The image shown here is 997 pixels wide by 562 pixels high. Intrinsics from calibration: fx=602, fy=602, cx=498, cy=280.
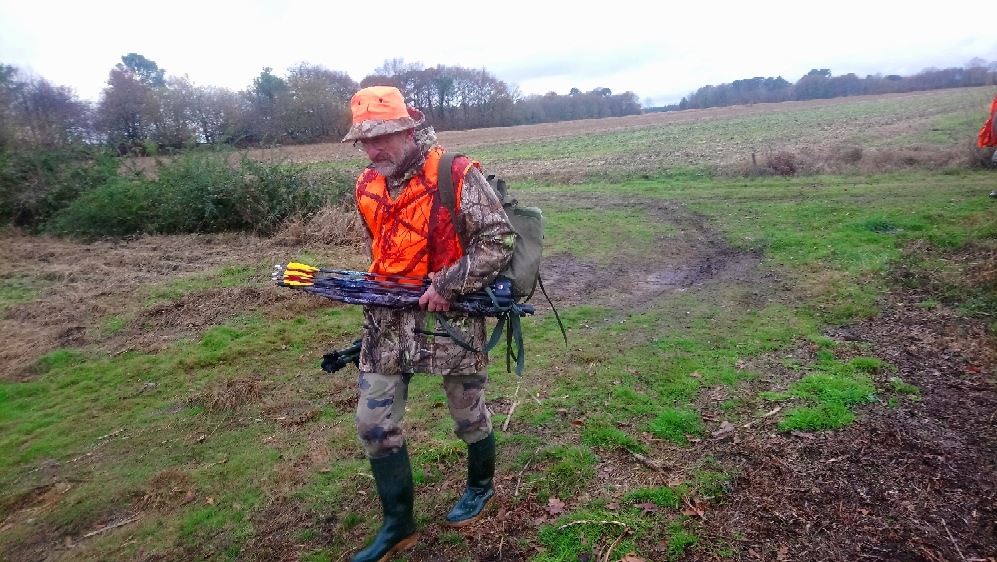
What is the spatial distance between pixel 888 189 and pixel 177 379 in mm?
13596

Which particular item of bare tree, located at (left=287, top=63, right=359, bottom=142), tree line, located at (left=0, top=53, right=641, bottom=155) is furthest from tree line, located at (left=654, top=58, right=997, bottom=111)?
bare tree, located at (left=287, top=63, right=359, bottom=142)

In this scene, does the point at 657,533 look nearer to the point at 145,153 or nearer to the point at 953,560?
the point at 953,560

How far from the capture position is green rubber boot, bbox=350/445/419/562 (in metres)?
3.18

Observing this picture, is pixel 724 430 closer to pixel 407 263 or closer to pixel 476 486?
pixel 476 486

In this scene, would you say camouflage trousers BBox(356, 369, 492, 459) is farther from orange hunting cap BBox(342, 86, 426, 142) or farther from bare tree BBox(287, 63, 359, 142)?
bare tree BBox(287, 63, 359, 142)

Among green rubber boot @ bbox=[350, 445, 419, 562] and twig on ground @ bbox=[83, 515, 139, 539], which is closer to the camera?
green rubber boot @ bbox=[350, 445, 419, 562]

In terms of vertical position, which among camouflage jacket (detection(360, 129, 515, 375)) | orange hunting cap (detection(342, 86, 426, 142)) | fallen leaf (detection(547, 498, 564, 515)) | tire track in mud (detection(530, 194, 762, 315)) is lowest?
fallen leaf (detection(547, 498, 564, 515))

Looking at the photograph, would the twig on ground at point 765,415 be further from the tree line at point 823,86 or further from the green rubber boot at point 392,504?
the tree line at point 823,86

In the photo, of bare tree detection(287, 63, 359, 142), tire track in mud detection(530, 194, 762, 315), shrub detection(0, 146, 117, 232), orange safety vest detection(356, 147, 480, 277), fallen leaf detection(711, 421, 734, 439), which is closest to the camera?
orange safety vest detection(356, 147, 480, 277)

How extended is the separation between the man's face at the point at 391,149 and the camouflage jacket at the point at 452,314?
0.06 m

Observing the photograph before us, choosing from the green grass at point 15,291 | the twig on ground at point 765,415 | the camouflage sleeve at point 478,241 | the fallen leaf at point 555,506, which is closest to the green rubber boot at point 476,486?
the fallen leaf at point 555,506

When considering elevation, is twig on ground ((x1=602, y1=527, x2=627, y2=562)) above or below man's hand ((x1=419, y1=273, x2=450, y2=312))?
below

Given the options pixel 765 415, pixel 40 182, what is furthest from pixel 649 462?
pixel 40 182

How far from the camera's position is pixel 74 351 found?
679cm
